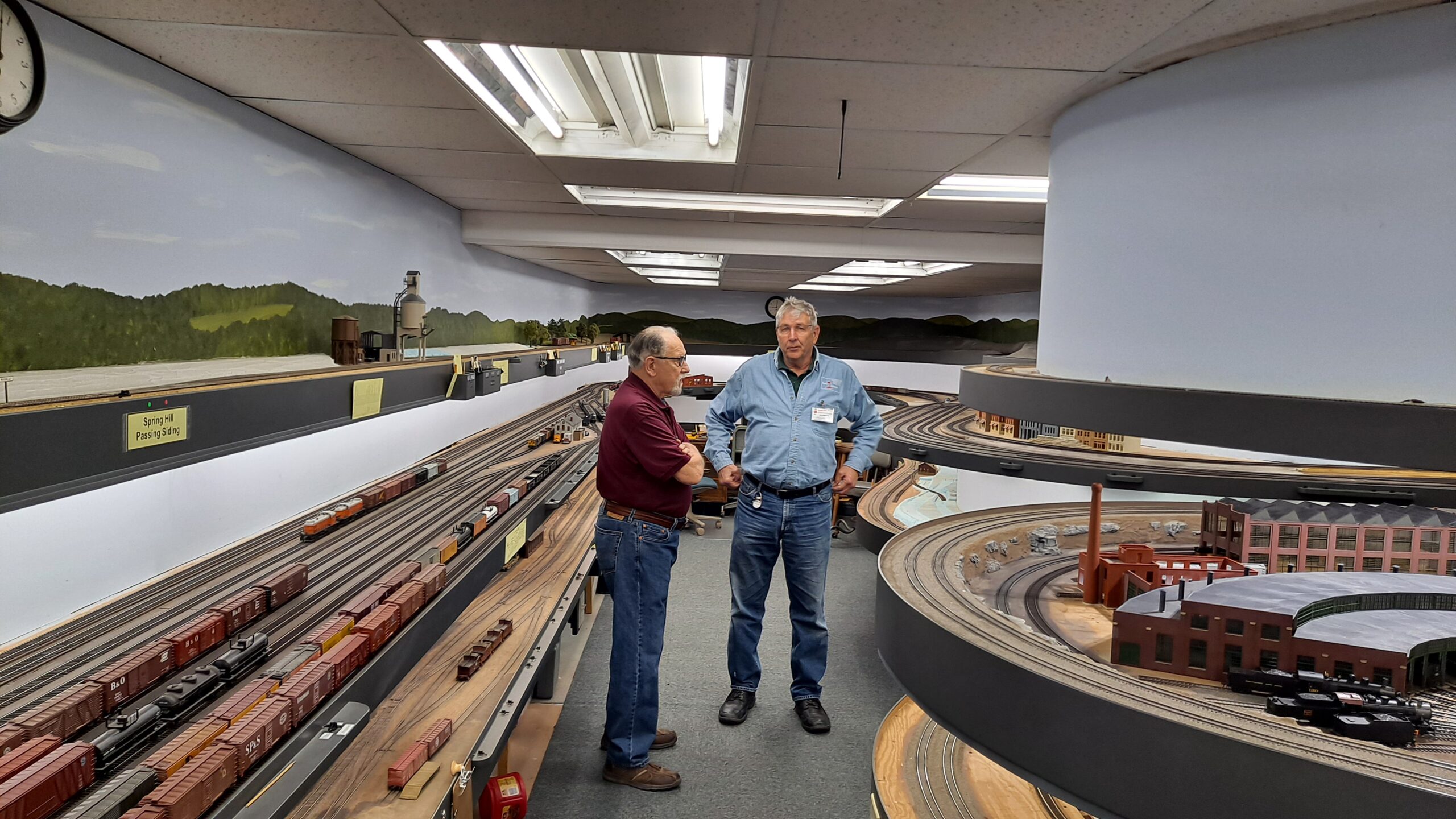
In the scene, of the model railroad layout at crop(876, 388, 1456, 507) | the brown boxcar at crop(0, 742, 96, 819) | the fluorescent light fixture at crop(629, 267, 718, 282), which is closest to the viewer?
the brown boxcar at crop(0, 742, 96, 819)

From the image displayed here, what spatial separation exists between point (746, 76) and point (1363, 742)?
2.00 m


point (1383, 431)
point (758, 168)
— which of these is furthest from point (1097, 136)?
point (758, 168)

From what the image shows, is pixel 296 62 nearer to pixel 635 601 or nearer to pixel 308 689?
pixel 308 689

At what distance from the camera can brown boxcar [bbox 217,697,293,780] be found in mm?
1319

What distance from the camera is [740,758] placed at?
3.21 meters

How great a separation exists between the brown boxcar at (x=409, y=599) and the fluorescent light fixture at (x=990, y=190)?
2931 mm

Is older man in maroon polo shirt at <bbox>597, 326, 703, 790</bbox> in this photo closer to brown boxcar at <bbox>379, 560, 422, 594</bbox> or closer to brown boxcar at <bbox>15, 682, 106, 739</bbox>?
brown boxcar at <bbox>379, 560, 422, 594</bbox>

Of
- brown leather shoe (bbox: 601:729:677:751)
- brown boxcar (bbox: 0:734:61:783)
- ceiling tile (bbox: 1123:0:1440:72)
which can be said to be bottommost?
brown leather shoe (bbox: 601:729:677:751)

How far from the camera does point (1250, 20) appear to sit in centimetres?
144

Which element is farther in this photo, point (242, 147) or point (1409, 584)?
point (242, 147)

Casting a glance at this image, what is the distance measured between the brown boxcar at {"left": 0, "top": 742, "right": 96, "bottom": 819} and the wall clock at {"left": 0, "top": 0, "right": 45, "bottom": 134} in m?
1.16

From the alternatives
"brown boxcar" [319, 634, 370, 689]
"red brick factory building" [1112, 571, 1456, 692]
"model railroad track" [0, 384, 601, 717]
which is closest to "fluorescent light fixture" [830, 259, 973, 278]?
"model railroad track" [0, 384, 601, 717]

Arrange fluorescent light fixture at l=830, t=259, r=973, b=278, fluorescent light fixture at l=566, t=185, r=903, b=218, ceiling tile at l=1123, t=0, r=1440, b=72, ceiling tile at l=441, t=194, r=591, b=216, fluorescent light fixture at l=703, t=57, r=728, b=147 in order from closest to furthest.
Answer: ceiling tile at l=1123, t=0, r=1440, b=72 < fluorescent light fixture at l=703, t=57, r=728, b=147 < fluorescent light fixture at l=566, t=185, r=903, b=218 < ceiling tile at l=441, t=194, r=591, b=216 < fluorescent light fixture at l=830, t=259, r=973, b=278

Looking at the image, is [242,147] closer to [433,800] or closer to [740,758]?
[433,800]
